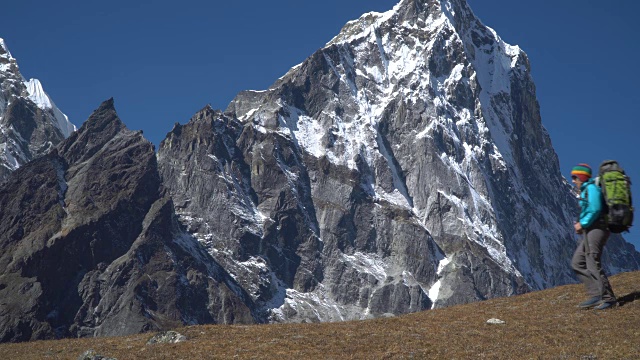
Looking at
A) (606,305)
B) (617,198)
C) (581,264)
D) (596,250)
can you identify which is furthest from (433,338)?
(617,198)

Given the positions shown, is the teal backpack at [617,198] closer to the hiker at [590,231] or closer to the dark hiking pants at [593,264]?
the hiker at [590,231]

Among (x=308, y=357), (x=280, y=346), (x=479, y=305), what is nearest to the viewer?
(x=308, y=357)

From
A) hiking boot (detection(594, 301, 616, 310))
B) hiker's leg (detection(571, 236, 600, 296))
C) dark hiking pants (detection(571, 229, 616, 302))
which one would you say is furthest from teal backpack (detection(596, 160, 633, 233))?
hiking boot (detection(594, 301, 616, 310))

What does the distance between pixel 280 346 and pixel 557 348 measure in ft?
34.2

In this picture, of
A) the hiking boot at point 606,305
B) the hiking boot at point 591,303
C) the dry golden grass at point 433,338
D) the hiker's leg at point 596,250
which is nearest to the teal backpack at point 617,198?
the hiker's leg at point 596,250

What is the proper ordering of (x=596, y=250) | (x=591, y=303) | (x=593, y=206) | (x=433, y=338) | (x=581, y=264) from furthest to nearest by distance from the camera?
(x=591, y=303) < (x=581, y=264) < (x=433, y=338) < (x=596, y=250) < (x=593, y=206)

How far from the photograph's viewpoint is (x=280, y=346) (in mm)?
33219

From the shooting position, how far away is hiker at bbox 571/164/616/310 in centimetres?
3198

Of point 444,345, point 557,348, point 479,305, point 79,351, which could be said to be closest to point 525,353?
point 557,348

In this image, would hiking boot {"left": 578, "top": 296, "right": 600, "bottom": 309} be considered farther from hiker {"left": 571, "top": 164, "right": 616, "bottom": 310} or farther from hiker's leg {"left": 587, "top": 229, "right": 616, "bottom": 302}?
hiker's leg {"left": 587, "top": 229, "right": 616, "bottom": 302}

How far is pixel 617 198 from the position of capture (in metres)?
31.4

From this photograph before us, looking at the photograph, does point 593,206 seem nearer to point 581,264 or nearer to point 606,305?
point 581,264

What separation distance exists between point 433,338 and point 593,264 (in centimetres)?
665

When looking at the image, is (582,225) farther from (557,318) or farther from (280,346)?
(280,346)
